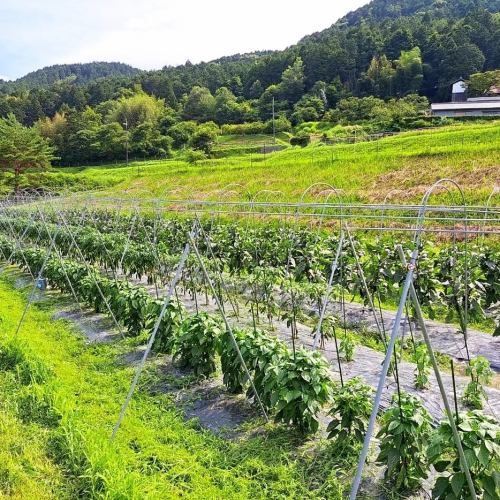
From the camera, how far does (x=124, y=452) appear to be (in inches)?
139

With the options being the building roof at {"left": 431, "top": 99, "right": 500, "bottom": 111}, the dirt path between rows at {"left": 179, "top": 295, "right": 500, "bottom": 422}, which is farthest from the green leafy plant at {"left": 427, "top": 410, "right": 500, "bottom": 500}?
the building roof at {"left": 431, "top": 99, "right": 500, "bottom": 111}

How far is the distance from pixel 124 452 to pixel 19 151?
34044mm

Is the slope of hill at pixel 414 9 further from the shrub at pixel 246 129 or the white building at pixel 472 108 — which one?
the shrub at pixel 246 129

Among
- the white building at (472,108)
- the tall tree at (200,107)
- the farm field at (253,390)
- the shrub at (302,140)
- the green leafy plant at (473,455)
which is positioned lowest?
the shrub at (302,140)

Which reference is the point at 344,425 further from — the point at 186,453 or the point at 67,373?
the point at 67,373

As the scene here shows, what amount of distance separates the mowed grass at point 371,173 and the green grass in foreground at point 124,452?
5.77 m

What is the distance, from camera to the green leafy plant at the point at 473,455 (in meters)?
2.41

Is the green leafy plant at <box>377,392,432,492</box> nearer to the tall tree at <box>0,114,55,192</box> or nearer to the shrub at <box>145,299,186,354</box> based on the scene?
the shrub at <box>145,299,186,354</box>

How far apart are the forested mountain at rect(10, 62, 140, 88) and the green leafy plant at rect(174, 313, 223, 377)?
13553 cm

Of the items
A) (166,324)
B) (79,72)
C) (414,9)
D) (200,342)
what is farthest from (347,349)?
(79,72)

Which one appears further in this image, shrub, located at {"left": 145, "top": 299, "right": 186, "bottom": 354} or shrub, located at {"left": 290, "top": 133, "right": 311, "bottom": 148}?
shrub, located at {"left": 290, "top": 133, "right": 311, "bottom": 148}

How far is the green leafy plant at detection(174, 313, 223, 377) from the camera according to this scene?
15.0 ft

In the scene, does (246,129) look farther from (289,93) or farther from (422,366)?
(422,366)

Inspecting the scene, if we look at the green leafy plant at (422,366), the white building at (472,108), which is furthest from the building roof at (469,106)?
the green leafy plant at (422,366)
